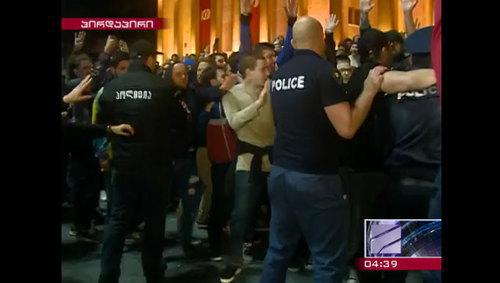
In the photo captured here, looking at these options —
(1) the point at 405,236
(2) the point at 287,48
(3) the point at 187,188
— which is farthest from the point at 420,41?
(3) the point at 187,188

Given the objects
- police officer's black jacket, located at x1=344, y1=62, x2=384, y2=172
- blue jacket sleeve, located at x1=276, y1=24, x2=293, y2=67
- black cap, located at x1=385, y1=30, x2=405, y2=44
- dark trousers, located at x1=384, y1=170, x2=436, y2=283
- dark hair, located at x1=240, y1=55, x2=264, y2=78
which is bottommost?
dark trousers, located at x1=384, y1=170, x2=436, y2=283

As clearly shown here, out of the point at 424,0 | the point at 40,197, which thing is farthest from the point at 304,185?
the point at 40,197

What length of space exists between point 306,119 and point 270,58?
25 centimetres

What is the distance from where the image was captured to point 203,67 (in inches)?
91.3

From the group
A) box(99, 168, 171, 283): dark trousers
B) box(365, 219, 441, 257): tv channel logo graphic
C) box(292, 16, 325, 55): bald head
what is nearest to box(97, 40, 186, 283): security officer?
box(99, 168, 171, 283): dark trousers

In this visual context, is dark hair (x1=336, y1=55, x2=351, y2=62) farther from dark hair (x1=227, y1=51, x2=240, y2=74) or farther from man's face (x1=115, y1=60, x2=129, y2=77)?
man's face (x1=115, y1=60, x2=129, y2=77)

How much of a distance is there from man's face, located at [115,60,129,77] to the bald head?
1.86 ft

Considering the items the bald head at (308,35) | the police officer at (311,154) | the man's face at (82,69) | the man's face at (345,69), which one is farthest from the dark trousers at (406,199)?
the man's face at (82,69)

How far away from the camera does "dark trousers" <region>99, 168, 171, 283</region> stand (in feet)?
7.56

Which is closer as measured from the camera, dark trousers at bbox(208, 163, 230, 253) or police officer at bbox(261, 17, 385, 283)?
police officer at bbox(261, 17, 385, 283)

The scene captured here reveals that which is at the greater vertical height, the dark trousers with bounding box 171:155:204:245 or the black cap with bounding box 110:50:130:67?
the black cap with bounding box 110:50:130:67

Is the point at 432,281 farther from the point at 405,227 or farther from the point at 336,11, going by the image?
the point at 336,11

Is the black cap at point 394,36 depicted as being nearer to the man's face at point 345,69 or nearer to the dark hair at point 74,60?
the man's face at point 345,69

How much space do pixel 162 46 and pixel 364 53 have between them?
0.68 m
